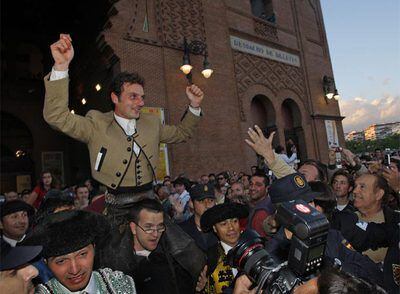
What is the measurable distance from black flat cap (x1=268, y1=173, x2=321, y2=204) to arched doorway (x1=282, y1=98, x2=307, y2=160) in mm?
12502

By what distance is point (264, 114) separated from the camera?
13742 mm

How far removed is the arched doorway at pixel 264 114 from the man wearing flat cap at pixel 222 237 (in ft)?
33.8

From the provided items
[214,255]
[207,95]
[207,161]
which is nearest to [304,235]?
[214,255]

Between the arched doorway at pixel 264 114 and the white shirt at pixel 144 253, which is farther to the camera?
the arched doorway at pixel 264 114

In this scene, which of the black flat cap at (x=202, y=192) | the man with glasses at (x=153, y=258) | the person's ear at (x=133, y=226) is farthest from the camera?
the black flat cap at (x=202, y=192)

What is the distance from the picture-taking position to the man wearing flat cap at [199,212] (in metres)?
3.71

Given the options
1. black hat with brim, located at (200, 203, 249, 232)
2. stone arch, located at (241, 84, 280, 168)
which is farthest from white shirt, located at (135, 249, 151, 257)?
stone arch, located at (241, 84, 280, 168)

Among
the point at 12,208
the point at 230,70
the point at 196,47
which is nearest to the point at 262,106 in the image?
the point at 230,70

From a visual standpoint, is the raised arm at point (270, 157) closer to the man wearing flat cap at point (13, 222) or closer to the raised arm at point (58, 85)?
the raised arm at point (58, 85)

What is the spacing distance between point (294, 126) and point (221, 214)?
1246 centimetres

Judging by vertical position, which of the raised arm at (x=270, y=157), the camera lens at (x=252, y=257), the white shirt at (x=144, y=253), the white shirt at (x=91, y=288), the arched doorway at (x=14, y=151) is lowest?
the white shirt at (x=91, y=288)

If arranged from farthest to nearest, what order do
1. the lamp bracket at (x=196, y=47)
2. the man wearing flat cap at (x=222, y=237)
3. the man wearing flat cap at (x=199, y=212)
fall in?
the lamp bracket at (x=196, y=47), the man wearing flat cap at (x=199, y=212), the man wearing flat cap at (x=222, y=237)

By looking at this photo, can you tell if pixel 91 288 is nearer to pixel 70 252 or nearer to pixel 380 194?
pixel 70 252

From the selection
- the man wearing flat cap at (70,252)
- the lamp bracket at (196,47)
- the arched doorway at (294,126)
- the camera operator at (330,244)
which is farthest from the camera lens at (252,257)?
the arched doorway at (294,126)
